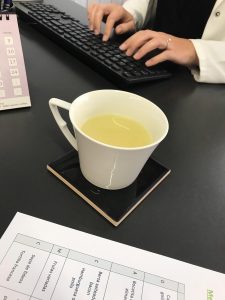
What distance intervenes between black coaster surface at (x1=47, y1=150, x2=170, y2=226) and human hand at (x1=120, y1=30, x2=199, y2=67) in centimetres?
34

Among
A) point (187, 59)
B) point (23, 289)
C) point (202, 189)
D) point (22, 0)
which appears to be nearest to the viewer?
point (23, 289)

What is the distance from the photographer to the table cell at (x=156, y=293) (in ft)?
0.86

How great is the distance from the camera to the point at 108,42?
680 millimetres

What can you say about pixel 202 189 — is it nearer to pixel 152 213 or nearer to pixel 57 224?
pixel 152 213

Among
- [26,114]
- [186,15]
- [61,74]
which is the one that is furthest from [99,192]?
[186,15]

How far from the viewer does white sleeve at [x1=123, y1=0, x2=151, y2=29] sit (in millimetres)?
924

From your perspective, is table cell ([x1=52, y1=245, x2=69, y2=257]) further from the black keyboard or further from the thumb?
the thumb

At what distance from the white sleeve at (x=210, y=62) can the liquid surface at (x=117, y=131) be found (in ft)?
1.20

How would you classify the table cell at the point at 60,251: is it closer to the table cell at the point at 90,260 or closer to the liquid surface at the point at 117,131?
the table cell at the point at 90,260

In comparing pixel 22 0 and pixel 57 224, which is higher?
pixel 22 0

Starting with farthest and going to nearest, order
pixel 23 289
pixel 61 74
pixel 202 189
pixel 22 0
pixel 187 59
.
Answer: pixel 22 0 < pixel 187 59 < pixel 61 74 < pixel 202 189 < pixel 23 289

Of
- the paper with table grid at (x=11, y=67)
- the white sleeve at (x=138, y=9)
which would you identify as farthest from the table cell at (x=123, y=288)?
the white sleeve at (x=138, y=9)

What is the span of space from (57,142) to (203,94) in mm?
366

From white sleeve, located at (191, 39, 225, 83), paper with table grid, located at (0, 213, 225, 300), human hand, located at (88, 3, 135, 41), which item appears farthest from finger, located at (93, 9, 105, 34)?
paper with table grid, located at (0, 213, 225, 300)
